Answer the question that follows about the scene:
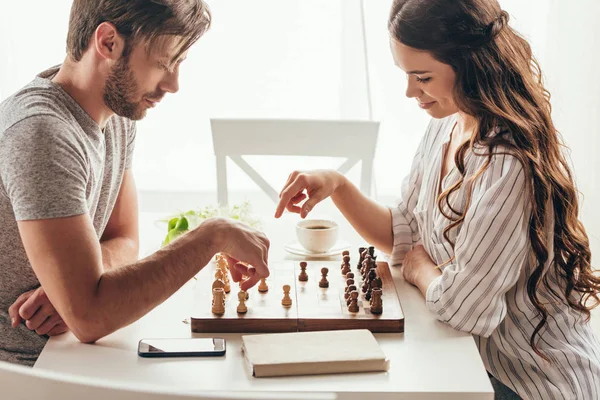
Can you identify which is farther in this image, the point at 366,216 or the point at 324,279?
the point at 366,216

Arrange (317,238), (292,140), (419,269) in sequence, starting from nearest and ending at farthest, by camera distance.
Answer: (419,269) < (317,238) < (292,140)

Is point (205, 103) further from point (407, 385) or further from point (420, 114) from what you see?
point (407, 385)

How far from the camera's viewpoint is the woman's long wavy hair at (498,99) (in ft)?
5.02

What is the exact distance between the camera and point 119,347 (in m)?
1.31

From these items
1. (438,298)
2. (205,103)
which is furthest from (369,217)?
(205,103)

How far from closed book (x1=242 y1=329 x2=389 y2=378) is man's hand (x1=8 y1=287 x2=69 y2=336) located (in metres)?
0.36

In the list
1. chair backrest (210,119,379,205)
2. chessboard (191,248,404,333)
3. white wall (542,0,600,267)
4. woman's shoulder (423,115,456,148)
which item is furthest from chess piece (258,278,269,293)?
white wall (542,0,600,267)

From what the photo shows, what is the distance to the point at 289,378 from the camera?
1.20 metres

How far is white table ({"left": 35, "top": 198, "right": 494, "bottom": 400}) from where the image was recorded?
1.16 metres

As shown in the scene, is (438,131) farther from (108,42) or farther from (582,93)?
(582,93)

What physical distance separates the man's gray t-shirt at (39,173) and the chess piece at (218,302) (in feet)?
0.92

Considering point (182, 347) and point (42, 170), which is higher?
point (42, 170)

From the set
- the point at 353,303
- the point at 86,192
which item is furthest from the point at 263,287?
the point at 86,192

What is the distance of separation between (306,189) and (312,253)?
15 cm
